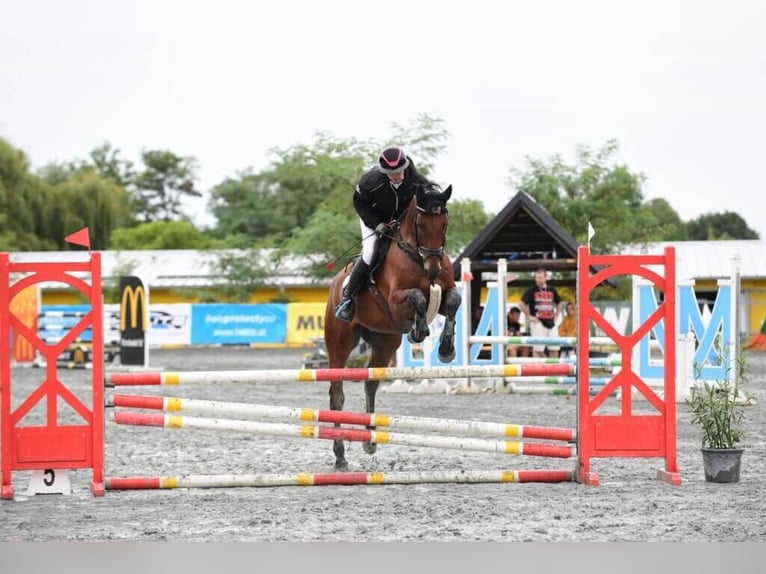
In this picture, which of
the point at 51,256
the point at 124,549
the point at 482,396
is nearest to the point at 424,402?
the point at 482,396

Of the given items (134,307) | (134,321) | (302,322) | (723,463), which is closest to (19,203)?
(302,322)

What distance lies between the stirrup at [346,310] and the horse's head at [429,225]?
73cm

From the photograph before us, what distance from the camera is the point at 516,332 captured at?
643 inches

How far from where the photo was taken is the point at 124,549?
15.8 feet

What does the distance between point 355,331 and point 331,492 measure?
175cm

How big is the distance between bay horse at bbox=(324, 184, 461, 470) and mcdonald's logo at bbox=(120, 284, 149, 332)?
13057 millimetres

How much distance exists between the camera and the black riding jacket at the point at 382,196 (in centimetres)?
766

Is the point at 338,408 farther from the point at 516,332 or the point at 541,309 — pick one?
the point at 516,332

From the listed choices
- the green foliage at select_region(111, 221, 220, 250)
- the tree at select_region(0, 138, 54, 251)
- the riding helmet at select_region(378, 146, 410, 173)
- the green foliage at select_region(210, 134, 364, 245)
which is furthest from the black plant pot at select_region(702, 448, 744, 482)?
the green foliage at select_region(111, 221, 220, 250)

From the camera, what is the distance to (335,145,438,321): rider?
7.63 meters

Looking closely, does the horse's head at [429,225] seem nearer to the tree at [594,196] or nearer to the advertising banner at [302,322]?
the tree at [594,196]

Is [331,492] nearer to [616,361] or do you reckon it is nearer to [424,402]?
[616,361]

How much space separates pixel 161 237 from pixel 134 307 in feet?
127

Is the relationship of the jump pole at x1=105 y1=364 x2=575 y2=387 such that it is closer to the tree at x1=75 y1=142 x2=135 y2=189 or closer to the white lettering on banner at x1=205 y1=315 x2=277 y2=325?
the white lettering on banner at x1=205 y1=315 x2=277 y2=325
